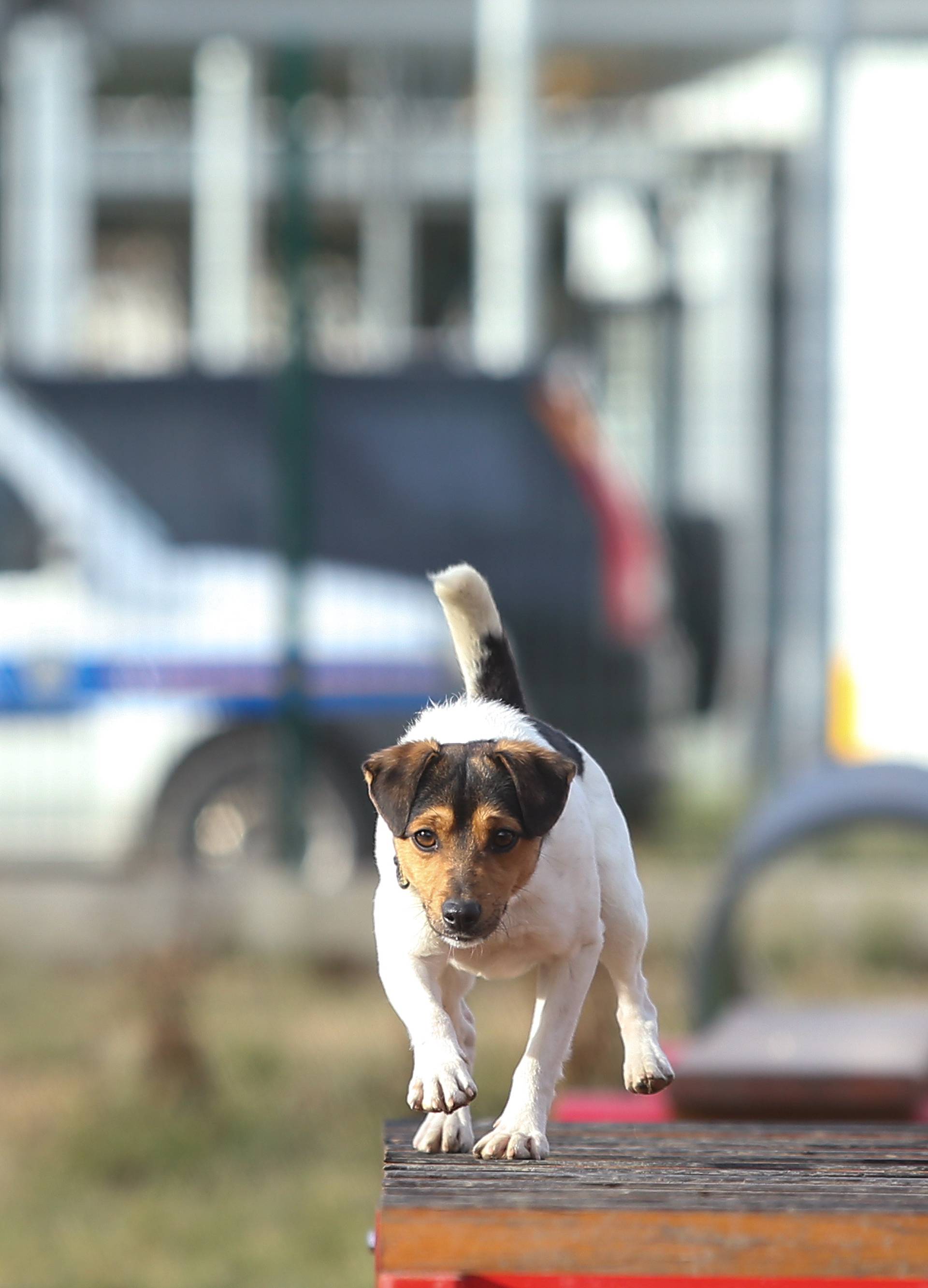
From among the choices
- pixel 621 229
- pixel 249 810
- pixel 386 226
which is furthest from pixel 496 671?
pixel 386 226

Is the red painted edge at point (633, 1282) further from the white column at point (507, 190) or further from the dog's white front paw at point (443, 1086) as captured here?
the white column at point (507, 190)

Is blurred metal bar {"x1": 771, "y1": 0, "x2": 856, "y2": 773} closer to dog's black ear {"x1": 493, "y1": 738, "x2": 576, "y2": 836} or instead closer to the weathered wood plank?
the weathered wood plank

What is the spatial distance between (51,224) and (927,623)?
5.53m

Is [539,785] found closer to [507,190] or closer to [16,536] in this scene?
[16,536]

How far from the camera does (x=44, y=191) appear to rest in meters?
13.4

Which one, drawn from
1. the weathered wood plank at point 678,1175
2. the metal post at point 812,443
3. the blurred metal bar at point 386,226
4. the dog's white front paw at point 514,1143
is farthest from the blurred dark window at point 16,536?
the blurred metal bar at point 386,226

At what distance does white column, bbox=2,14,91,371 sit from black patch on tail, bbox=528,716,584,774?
29.0 feet

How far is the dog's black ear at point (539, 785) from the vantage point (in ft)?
5.47

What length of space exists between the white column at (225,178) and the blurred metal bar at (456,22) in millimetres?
9440

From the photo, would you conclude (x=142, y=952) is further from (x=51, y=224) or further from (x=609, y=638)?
(x=51, y=224)

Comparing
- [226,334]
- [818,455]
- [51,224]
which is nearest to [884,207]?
[818,455]

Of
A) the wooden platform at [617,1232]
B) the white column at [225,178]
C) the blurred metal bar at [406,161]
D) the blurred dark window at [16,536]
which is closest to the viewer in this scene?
the wooden platform at [617,1232]

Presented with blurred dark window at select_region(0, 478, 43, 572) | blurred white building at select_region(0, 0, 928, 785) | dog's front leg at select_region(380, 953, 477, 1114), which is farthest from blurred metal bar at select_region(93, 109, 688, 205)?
dog's front leg at select_region(380, 953, 477, 1114)

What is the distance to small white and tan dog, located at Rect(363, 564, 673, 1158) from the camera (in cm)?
168
